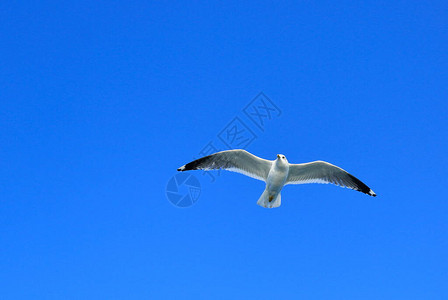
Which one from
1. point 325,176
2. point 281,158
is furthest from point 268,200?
point 325,176

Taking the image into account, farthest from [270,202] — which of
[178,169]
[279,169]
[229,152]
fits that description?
[178,169]

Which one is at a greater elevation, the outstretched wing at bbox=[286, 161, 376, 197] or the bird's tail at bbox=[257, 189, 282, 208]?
the outstretched wing at bbox=[286, 161, 376, 197]

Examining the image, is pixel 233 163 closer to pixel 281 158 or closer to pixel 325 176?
pixel 281 158

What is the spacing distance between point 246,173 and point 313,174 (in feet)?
6.46

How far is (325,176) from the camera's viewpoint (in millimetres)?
11461

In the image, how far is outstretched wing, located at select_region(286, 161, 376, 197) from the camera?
1112 cm

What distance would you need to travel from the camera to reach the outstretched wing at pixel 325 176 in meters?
11.1

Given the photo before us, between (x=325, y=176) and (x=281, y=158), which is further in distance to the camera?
(x=325, y=176)

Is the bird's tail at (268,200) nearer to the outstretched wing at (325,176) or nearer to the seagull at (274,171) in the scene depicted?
the seagull at (274,171)

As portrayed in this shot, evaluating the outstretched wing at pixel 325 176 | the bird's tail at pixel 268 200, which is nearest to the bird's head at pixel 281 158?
the outstretched wing at pixel 325 176

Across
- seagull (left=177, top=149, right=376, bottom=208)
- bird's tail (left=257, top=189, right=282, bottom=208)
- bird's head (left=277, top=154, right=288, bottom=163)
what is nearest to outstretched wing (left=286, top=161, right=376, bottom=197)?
seagull (left=177, top=149, right=376, bottom=208)

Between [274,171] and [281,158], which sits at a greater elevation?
[281,158]

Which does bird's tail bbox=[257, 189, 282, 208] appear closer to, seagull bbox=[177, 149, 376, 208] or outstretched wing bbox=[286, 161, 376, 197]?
seagull bbox=[177, 149, 376, 208]

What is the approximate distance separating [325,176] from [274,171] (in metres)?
1.79
